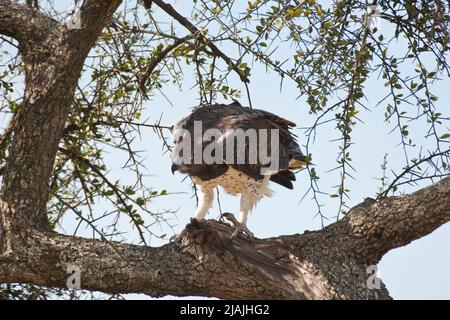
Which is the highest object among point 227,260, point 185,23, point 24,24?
point 185,23

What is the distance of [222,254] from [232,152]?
703 millimetres

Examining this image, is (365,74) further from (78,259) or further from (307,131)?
(78,259)

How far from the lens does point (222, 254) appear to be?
430cm

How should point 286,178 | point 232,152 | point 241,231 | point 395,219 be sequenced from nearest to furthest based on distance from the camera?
point 395,219 → point 241,231 → point 232,152 → point 286,178

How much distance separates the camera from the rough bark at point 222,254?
165 inches

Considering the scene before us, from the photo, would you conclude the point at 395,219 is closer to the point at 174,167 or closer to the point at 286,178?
the point at 286,178

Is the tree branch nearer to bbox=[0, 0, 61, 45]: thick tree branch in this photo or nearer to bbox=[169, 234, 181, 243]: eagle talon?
bbox=[169, 234, 181, 243]: eagle talon

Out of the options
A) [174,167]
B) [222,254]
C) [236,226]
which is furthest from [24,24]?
[222,254]

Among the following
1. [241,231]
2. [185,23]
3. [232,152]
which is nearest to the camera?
[241,231]

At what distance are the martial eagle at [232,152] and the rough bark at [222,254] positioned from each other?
1.13 ft

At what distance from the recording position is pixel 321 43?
4.35m

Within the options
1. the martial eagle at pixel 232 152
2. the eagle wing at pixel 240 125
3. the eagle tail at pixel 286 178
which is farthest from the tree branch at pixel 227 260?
the eagle tail at pixel 286 178
